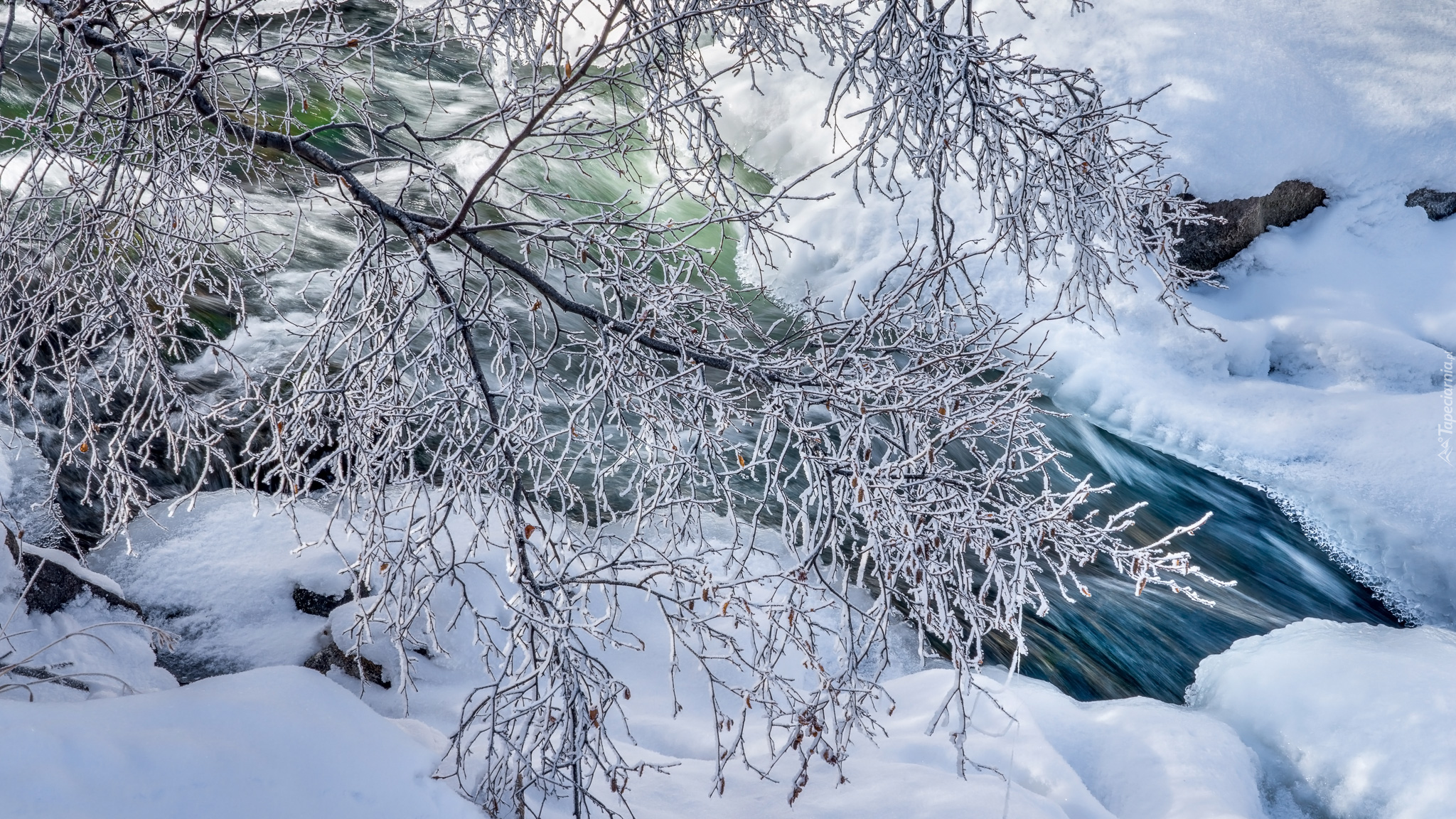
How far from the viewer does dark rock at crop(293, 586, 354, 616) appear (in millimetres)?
3607

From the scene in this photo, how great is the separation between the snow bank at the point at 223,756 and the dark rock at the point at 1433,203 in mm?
12208

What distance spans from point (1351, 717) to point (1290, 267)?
7553mm

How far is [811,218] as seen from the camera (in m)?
10.1

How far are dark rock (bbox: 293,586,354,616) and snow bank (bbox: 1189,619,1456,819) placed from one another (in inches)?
161

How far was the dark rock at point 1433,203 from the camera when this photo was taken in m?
10.2

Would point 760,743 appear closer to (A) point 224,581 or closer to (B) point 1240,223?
(A) point 224,581

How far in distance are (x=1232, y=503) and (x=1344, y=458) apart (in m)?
1.41

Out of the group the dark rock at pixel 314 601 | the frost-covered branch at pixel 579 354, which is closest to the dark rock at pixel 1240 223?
the frost-covered branch at pixel 579 354

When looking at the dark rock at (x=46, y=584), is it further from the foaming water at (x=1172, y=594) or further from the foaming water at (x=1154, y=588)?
the foaming water at (x=1172, y=594)

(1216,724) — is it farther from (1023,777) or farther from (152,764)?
(152,764)

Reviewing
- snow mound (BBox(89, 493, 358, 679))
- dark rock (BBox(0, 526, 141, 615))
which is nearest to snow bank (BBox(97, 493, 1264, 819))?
snow mound (BBox(89, 493, 358, 679))

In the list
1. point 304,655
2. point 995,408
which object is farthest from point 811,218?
point 995,408

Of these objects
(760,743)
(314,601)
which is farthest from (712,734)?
(314,601)

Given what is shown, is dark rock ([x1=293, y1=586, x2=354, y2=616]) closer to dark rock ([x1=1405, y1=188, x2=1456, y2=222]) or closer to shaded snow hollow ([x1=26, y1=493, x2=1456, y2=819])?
shaded snow hollow ([x1=26, y1=493, x2=1456, y2=819])
